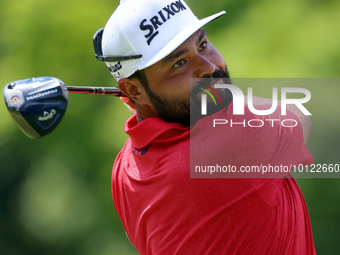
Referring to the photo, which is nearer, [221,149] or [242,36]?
[221,149]

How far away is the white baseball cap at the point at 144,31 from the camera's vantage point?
1420 millimetres

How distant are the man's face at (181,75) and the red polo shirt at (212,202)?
2.6 inches

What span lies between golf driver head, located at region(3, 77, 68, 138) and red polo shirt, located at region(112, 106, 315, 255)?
30 centimetres

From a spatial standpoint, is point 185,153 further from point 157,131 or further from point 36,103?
point 36,103

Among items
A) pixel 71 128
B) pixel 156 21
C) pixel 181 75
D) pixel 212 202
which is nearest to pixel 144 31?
pixel 156 21

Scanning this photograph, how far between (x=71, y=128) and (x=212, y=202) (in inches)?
102

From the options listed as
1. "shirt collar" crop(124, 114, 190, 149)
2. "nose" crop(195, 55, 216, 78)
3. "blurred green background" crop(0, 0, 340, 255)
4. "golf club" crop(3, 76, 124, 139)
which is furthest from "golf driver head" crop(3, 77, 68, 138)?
"blurred green background" crop(0, 0, 340, 255)

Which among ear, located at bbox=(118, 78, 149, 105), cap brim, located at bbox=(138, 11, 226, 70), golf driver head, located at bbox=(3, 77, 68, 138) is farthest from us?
ear, located at bbox=(118, 78, 149, 105)

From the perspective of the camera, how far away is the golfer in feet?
4.24

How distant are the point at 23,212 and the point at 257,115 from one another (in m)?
2.98

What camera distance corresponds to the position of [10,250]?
152 inches

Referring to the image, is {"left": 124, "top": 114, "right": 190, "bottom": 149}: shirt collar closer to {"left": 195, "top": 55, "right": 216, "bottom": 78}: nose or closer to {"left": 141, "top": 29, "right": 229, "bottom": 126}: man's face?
{"left": 141, "top": 29, "right": 229, "bottom": 126}: man's face

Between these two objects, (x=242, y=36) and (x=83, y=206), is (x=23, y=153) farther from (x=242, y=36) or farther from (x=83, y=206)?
(x=242, y=36)

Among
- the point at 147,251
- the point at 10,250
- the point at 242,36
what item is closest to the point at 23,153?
the point at 10,250
